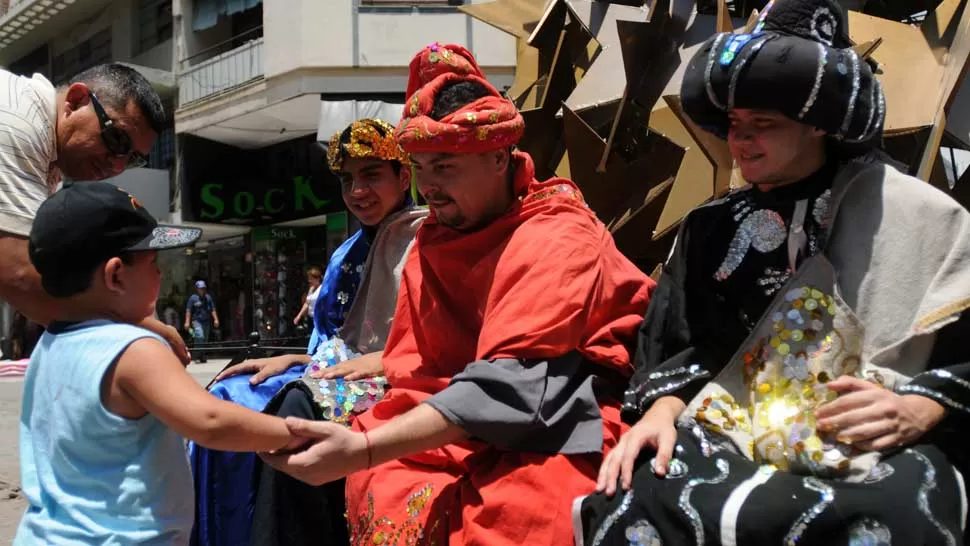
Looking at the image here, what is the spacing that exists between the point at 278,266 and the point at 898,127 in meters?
16.8

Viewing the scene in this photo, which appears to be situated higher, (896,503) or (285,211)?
(285,211)

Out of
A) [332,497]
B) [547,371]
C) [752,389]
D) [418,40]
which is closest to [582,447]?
[547,371]

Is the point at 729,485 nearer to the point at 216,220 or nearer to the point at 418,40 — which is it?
the point at 418,40

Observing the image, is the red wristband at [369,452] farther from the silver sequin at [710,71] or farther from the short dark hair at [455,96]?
the silver sequin at [710,71]

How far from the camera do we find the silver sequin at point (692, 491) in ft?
5.27

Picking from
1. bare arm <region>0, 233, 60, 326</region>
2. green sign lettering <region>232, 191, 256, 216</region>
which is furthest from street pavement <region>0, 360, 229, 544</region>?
green sign lettering <region>232, 191, 256, 216</region>

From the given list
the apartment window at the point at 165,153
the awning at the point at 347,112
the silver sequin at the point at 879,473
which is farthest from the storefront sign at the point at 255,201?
the silver sequin at the point at 879,473

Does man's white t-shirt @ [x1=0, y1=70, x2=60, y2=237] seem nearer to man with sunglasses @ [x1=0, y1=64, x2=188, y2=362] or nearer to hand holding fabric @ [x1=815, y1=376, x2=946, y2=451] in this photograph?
man with sunglasses @ [x1=0, y1=64, x2=188, y2=362]

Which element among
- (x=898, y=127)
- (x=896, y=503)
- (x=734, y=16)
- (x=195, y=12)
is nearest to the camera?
(x=896, y=503)

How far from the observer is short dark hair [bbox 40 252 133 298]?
198cm

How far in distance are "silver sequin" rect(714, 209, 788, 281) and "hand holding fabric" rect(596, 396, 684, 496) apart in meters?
0.34

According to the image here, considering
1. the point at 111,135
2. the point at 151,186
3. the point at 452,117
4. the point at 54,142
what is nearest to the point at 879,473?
the point at 452,117

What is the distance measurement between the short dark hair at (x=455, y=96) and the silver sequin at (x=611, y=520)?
1011 mm

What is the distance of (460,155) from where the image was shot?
2.18 m
